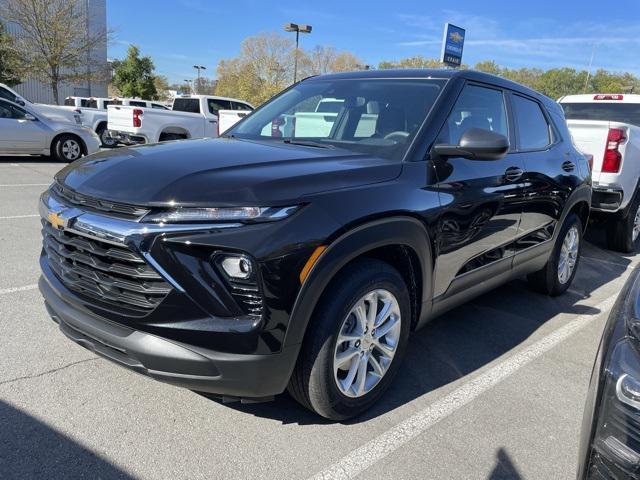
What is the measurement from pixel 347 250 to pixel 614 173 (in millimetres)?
5172

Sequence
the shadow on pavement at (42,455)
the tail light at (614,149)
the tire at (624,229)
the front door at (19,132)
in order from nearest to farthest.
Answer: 1. the shadow on pavement at (42,455)
2. the tail light at (614,149)
3. the tire at (624,229)
4. the front door at (19,132)

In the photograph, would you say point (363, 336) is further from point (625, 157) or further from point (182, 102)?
point (182, 102)

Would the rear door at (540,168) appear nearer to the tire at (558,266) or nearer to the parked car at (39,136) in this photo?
the tire at (558,266)

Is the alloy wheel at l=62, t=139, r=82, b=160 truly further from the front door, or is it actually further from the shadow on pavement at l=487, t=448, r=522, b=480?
the shadow on pavement at l=487, t=448, r=522, b=480

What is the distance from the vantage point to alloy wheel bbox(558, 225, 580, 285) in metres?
4.84

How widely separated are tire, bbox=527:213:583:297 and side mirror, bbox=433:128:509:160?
2093 millimetres

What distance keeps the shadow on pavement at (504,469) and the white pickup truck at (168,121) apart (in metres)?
11.4

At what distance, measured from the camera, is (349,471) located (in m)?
2.36

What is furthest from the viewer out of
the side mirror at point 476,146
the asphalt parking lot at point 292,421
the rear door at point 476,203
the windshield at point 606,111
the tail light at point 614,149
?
the windshield at point 606,111

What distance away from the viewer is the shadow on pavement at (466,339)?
2.87 meters

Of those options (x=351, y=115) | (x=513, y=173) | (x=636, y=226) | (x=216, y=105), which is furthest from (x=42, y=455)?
(x=216, y=105)

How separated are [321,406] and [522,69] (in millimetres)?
80086

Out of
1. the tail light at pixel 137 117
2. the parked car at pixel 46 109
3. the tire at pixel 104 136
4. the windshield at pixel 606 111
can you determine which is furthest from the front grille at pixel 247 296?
the tire at pixel 104 136

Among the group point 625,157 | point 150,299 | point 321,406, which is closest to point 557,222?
point 625,157
